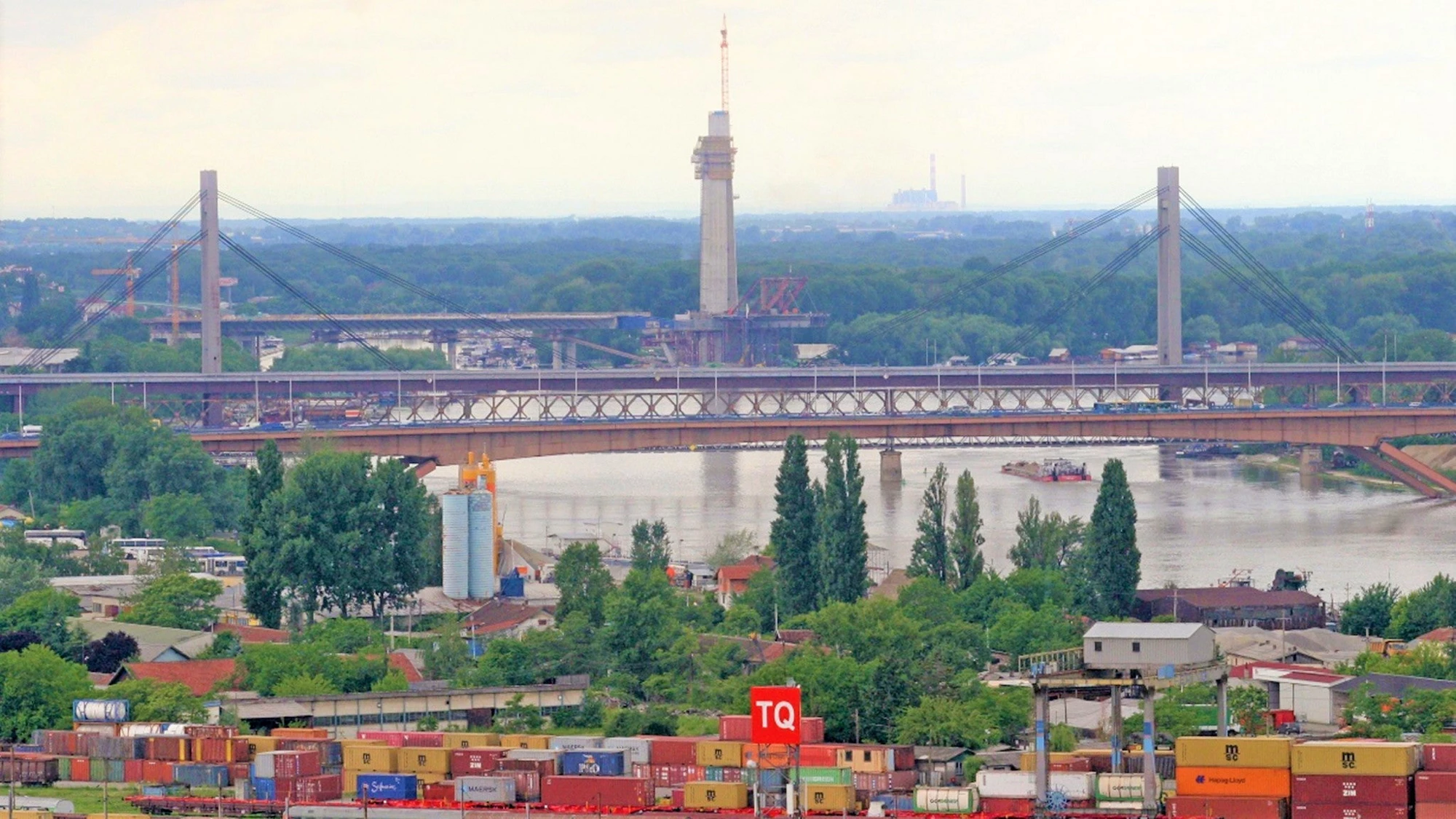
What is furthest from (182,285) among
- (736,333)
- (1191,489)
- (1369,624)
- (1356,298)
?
(1369,624)

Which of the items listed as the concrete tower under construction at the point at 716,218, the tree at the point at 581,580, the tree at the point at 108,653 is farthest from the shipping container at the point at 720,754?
the concrete tower under construction at the point at 716,218

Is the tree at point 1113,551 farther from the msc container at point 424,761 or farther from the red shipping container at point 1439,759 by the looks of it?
the red shipping container at point 1439,759

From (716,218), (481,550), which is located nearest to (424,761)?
(481,550)

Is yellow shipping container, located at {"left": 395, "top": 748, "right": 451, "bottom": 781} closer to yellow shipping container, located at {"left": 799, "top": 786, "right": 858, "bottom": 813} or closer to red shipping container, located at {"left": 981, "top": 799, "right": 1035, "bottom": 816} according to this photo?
yellow shipping container, located at {"left": 799, "top": 786, "right": 858, "bottom": 813}

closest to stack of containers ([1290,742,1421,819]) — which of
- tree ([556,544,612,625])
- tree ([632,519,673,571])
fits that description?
tree ([556,544,612,625])

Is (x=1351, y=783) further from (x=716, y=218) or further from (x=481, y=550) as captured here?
(x=716, y=218)

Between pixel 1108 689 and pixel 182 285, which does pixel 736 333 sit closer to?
pixel 182 285
